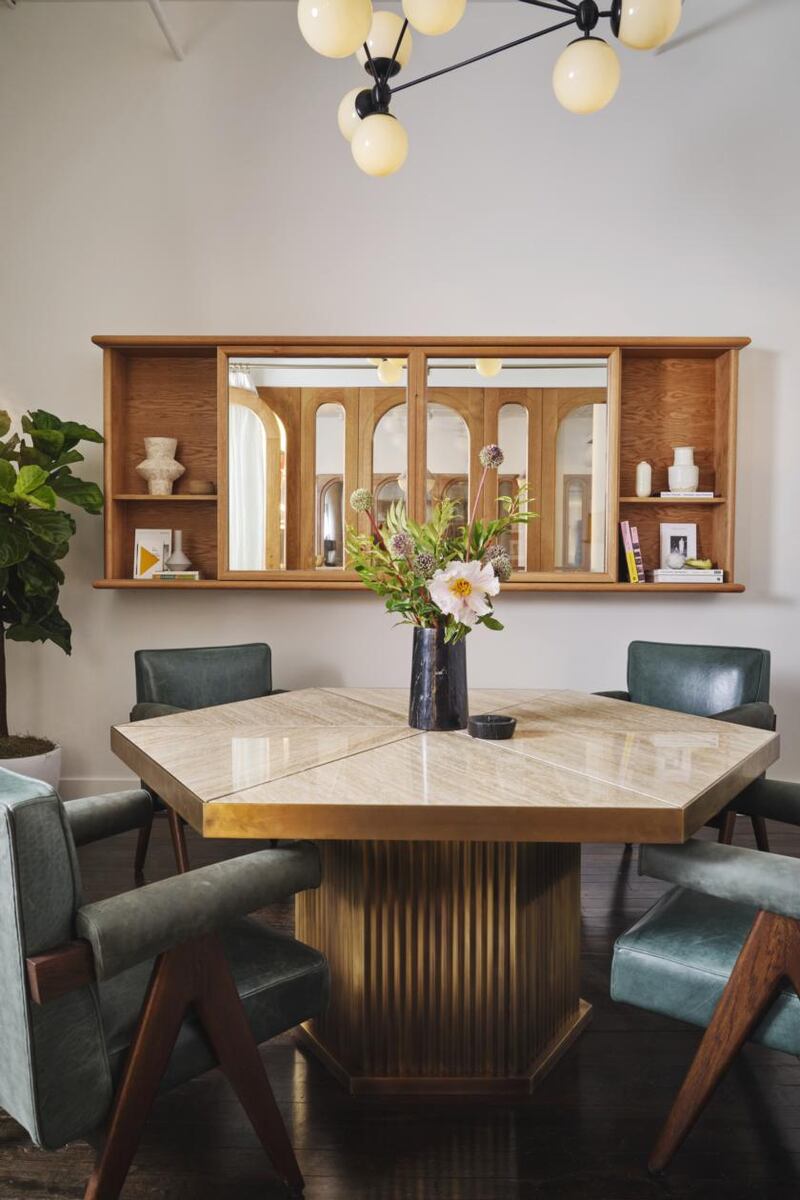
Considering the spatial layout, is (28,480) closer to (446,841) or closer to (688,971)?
(446,841)

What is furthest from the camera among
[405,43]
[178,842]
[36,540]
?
[36,540]

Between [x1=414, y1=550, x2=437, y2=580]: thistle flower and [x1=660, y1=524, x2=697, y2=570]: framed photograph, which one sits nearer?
[x1=414, y1=550, x2=437, y2=580]: thistle flower

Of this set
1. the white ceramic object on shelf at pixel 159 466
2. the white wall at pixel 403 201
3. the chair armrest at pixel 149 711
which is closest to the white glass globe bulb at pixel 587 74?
the white wall at pixel 403 201

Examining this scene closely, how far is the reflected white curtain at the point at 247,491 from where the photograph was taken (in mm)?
3439

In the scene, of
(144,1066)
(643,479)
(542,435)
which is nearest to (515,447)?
(542,435)

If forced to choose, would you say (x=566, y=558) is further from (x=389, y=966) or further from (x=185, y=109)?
(x=185, y=109)

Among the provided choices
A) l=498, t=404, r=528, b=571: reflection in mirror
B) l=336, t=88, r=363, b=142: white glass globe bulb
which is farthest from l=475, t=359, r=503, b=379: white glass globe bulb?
l=336, t=88, r=363, b=142: white glass globe bulb

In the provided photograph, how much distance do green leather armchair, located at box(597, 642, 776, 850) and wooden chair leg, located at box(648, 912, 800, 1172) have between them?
141 cm

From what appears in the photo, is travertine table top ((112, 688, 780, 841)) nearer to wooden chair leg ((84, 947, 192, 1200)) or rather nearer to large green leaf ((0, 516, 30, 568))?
wooden chair leg ((84, 947, 192, 1200))

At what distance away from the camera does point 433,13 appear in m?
1.72

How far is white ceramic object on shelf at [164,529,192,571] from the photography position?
354 centimetres

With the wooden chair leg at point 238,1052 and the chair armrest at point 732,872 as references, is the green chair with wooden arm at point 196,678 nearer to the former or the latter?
the wooden chair leg at point 238,1052

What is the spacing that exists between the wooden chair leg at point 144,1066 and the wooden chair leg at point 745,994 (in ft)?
2.72

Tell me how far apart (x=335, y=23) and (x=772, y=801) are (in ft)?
6.28
